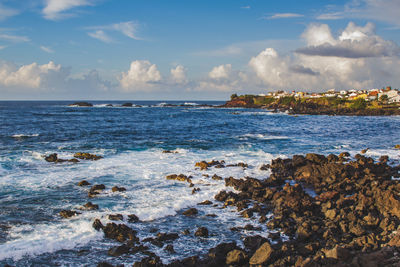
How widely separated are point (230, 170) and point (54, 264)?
15840 millimetres

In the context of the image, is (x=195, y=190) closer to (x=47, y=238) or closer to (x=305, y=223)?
(x=305, y=223)

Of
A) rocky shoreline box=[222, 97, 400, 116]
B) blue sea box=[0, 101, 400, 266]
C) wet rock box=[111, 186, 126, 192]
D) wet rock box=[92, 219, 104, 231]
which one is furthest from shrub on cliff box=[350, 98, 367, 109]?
wet rock box=[92, 219, 104, 231]

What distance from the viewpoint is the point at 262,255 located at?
1000 centimetres

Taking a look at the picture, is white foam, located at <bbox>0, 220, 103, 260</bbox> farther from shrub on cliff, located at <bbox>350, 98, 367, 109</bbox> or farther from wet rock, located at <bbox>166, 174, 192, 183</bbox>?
shrub on cliff, located at <bbox>350, 98, 367, 109</bbox>

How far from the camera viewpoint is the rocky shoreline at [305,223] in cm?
993

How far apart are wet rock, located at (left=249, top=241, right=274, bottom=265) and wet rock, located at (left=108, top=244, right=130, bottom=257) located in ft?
15.7

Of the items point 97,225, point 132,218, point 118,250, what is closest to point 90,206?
point 97,225

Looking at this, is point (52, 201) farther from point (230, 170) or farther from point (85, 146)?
point (85, 146)

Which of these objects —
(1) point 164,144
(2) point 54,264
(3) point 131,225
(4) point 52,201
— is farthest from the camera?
(1) point 164,144

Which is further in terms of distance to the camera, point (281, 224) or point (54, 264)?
point (281, 224)

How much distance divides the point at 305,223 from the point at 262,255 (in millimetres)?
3747

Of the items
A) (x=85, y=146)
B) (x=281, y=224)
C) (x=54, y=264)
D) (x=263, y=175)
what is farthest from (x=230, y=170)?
(x=85, y=146)

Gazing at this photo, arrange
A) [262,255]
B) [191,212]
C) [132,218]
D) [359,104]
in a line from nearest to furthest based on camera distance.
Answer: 1. [262,255]
2. [132,218]
3. [191,212]
4. [359,104]

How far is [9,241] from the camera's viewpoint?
38.5 feet
